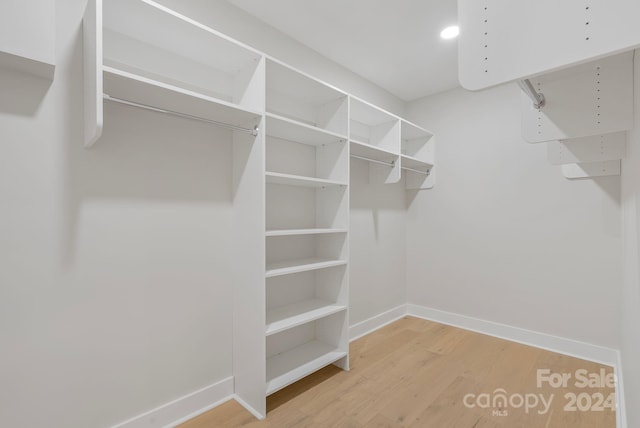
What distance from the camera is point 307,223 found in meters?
2.49

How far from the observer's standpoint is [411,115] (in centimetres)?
371

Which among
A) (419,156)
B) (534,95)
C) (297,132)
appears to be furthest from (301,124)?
(419,156)

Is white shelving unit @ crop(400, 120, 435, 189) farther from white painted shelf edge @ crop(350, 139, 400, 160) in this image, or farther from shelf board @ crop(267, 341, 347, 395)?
shelf board @ crop(267, 341, 347, 395)

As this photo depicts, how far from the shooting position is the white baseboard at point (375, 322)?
2928 millimetres

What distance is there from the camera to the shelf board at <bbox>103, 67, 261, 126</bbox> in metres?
1.32

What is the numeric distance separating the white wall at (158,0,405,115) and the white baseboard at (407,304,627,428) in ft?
8.40

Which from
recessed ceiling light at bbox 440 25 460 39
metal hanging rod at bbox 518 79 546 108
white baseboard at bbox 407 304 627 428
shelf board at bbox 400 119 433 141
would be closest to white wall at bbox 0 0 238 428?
metal hanging rod at bbox 518 79 546 108

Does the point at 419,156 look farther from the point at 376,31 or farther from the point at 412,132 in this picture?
the point at 376,31

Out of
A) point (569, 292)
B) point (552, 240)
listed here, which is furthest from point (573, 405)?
point (552, 240)

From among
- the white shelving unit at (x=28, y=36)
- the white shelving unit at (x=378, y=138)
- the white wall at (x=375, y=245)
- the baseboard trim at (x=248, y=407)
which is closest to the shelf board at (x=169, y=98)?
the white shelving unit at (x=28, y=36)

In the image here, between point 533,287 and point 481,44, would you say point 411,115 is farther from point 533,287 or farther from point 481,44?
point 481,44

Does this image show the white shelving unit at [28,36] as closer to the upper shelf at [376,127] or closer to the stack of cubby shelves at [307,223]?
the stack of cubby shelves at [307,223]

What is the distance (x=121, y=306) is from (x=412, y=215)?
3.08m

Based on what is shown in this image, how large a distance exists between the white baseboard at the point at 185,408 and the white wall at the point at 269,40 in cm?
234
